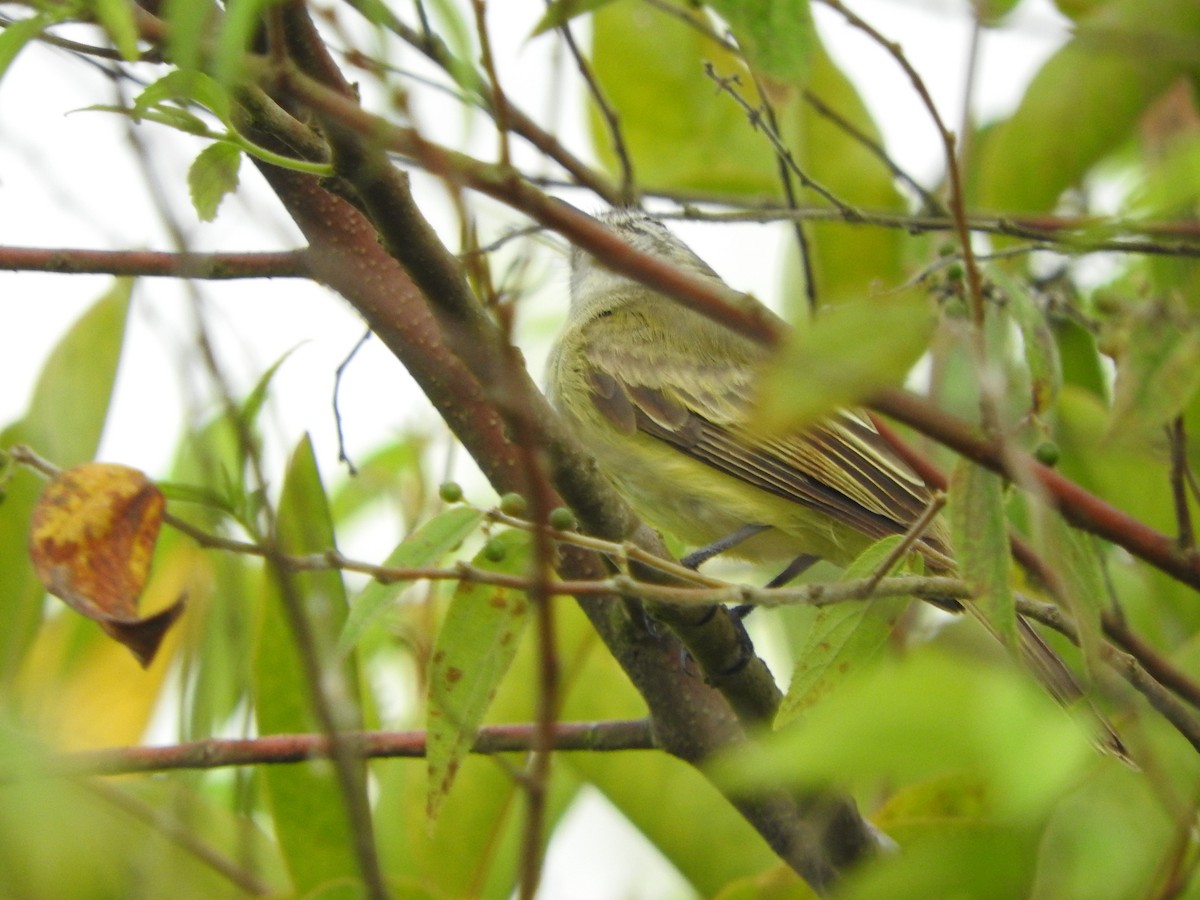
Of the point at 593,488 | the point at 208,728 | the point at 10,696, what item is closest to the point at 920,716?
the point at 593,488

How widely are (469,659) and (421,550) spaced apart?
0.25 metres

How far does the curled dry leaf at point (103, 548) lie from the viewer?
2.06 metres

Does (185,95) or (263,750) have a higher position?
(185,95)

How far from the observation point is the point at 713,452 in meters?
4.05

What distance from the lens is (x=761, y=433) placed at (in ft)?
4.35

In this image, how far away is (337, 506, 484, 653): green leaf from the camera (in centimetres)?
216

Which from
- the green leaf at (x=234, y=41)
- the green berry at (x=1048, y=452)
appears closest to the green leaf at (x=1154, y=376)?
the green berry at (x=1048, y=452)

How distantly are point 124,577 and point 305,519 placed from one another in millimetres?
347

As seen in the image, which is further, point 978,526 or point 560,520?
point 560,520

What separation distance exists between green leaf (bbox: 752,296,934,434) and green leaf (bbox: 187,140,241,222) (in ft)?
3.32

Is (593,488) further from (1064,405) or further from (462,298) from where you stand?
(1064,405)

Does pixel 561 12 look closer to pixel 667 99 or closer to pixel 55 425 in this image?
pixel 55 425

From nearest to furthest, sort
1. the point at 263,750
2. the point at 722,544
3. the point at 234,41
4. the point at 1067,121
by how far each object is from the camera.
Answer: the point at 234,41
the point at 263,750
the point at 1067,121
the point at 722,544

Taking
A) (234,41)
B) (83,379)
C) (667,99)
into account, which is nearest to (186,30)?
(234,41)
